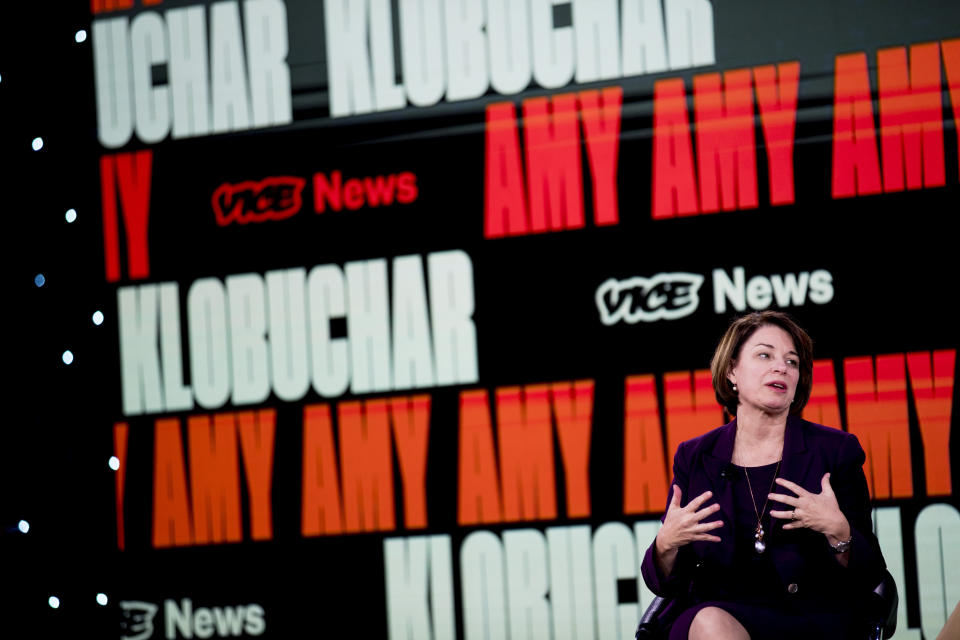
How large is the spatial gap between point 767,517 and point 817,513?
0.16 m

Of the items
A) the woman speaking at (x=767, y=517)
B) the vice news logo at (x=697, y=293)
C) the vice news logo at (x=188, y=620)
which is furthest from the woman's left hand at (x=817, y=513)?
the vice news logo at (x=188, y=620)

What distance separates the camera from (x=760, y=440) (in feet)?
8.66

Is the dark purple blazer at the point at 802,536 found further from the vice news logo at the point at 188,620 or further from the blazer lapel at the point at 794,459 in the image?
the vice news logo at the point at 188,620

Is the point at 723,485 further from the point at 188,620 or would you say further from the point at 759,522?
the point at 188,620

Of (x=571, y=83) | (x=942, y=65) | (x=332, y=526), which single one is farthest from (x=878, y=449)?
(x=332, y=526)

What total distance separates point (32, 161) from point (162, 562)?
1554 mm

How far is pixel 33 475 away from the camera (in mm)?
4000

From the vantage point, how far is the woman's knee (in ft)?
7.68

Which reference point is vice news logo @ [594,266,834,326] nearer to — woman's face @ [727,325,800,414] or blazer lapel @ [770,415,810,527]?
woman's face @ [727,325,800,414]

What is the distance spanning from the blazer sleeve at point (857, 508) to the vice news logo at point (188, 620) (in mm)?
2122

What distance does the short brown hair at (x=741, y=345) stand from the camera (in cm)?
263

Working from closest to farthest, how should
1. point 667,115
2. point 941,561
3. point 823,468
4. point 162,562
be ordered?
1. point 823,468
2. point 941,561
3. point 667,115
4. point 162,562

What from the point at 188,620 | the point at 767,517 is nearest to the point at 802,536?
the point at 767,517

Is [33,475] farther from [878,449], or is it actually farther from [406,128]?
[878,449]
